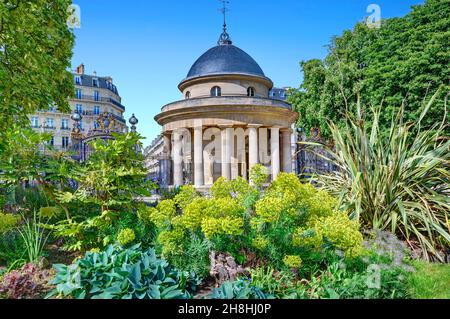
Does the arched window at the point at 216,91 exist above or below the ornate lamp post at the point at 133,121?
above

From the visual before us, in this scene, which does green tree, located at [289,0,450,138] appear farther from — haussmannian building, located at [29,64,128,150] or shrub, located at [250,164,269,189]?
haussmannian building, located at [29,64,128,150]

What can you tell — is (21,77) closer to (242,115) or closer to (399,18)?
(242,115)

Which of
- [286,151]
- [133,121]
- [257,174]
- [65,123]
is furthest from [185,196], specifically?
[65,123]

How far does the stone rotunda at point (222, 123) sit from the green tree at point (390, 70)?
3.63m

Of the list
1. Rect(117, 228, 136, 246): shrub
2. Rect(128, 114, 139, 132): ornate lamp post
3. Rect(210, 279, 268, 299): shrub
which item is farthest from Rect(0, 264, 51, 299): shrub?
Rect(128, 114, 139, 132): ornate lamp post

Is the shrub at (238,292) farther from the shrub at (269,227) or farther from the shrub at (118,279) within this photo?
the shrub at (269,227)

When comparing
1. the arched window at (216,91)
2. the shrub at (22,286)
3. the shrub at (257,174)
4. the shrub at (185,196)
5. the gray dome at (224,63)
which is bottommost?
the shrub at (22,286)

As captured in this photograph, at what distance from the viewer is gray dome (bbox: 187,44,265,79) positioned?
23203 millimetres

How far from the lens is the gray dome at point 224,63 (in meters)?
23.2

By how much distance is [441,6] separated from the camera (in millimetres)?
19812

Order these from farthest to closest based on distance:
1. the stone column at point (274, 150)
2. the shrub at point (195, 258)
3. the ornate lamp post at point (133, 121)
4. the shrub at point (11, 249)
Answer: the stone column at point (274, 150) → the ornate lamp post at point (133, 121) → the shrub at point (11, 249) → the shrub at point (195, 258)

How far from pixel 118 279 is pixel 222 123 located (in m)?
15.9

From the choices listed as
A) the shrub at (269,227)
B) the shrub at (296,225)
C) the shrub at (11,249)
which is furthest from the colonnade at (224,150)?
the shrub at (296,225)
